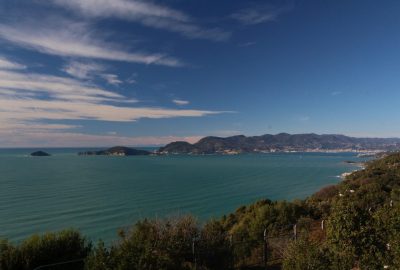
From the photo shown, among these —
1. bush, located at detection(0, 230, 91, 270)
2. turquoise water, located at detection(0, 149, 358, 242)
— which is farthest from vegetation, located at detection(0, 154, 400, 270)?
turquoise water, located at detection(0, 149, 358, 242)

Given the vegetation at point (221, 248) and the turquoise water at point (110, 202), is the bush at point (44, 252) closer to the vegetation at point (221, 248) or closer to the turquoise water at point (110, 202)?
the vegetation at point (221, 248)

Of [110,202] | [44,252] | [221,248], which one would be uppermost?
[44,252]

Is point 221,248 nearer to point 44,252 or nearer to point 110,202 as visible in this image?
point 44,252

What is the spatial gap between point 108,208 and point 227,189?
2972 cm

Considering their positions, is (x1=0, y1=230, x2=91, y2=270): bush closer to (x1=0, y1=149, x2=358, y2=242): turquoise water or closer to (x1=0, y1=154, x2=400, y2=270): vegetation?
(x1=0, y1=154, x2=400, y2=270): vegetation

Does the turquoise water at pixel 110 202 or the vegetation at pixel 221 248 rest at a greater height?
the vegetation at pixel 221 248

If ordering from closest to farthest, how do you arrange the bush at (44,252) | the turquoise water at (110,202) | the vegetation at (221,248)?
the vegetation at (221,248) < the bush at (44,252) < the turquoise water at (110,202)

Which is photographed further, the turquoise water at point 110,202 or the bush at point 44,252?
the turquoise water at point 110,202

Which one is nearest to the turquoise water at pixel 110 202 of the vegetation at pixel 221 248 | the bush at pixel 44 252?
the bush at pixel 44 252

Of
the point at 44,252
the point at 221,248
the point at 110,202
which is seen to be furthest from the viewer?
the point at 110,202

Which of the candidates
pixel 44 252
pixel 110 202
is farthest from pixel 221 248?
pixel 110 202

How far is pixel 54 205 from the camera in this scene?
49.8m

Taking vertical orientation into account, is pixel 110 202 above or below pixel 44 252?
below

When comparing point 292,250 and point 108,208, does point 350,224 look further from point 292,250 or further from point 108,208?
point 108,208
